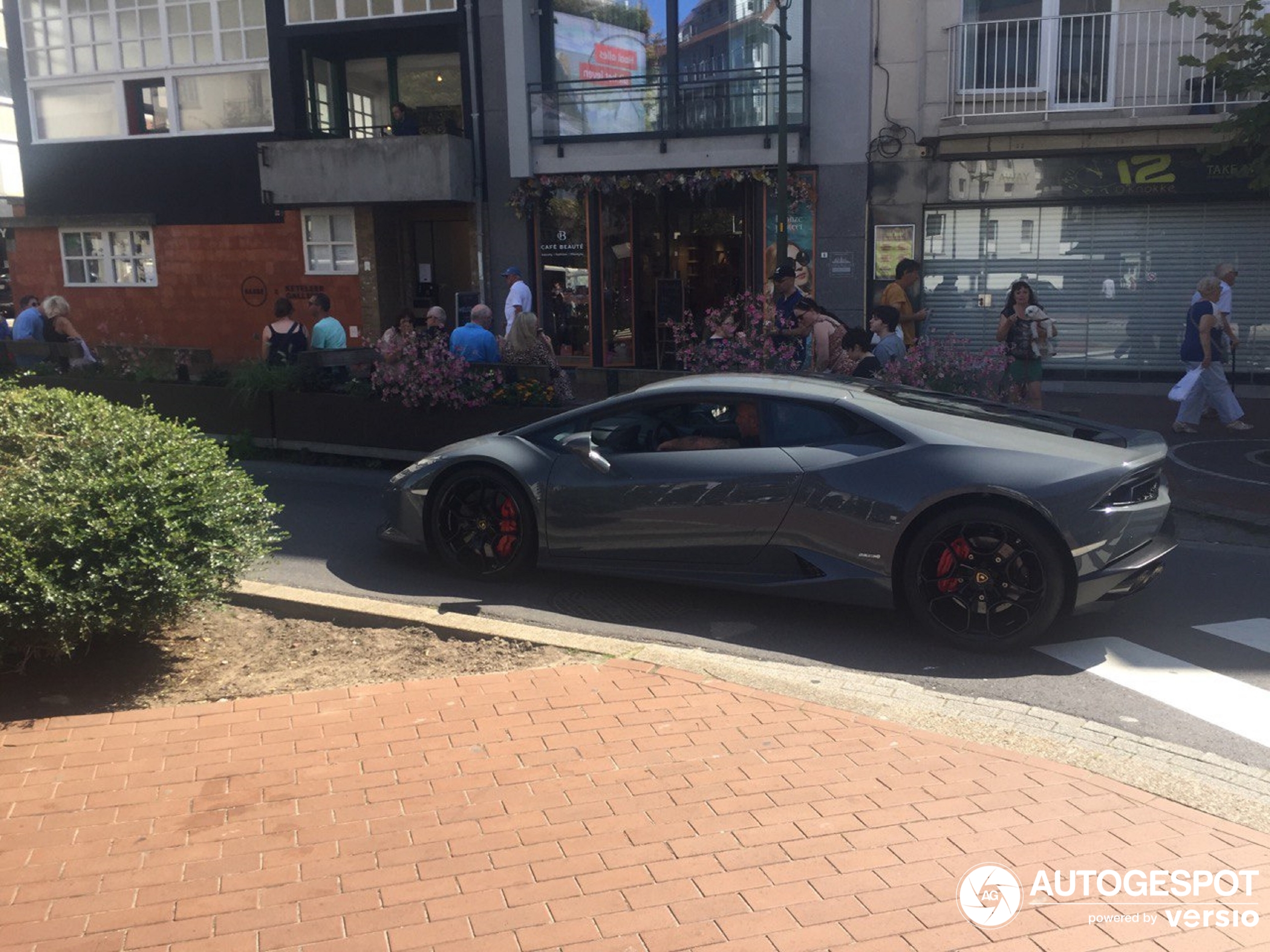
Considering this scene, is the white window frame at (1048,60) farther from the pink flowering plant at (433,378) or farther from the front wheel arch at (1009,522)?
the front wheel arch at (1009,522)

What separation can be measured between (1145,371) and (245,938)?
Result: 53.8 ft

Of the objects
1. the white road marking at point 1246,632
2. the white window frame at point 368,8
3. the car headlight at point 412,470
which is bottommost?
the white road marking at point 1246,632

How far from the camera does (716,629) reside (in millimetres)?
6258

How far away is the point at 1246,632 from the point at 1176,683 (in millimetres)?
1103

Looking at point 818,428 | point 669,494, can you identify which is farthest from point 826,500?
point 669,494

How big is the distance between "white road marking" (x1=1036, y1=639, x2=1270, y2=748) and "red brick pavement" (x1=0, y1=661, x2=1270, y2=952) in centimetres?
118

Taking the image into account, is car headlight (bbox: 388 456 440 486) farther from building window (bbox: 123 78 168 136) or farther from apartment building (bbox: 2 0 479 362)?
building window (bbox: 123 78 168 136)

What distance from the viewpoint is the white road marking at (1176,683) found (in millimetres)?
4953

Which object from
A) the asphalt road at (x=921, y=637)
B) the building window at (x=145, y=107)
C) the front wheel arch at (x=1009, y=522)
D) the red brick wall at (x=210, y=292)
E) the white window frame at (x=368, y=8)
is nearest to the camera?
the asphalt road at (x=921, y=637)

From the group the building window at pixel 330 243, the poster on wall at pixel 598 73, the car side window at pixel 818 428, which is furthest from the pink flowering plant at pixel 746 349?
the building window at pixel 330 243

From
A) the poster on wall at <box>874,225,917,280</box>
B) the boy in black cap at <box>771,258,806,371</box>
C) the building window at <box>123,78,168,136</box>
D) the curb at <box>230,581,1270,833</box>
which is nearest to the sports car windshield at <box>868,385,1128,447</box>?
the curb at <box>230,581,1270,833</box>

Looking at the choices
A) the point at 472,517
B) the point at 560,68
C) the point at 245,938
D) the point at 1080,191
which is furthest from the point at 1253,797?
the point at 560,68

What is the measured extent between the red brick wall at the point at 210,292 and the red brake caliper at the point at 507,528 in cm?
1384

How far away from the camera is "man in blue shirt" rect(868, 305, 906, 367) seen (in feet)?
32.8
